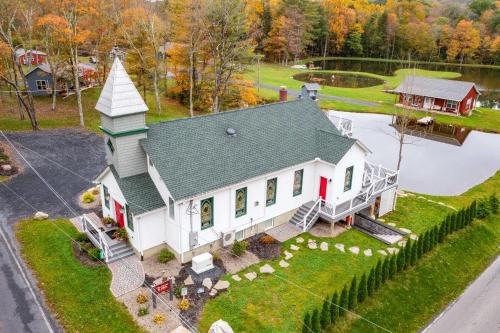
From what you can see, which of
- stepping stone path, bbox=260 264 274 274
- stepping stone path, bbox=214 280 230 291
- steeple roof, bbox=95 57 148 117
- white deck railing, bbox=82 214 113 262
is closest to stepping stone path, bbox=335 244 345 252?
stepping stone path, bbox=260 264 274 274

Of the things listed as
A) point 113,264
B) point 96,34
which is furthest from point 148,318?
point 96,34

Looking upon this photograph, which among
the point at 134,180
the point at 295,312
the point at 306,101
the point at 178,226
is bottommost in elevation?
the point at 295,312

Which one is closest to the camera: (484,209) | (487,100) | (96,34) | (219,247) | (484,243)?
(219,247)

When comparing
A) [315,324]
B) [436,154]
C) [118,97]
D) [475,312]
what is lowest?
[475,312]

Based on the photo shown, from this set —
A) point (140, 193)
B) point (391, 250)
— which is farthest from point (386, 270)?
point (140, 193)

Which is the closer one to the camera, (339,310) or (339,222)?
(339,310)

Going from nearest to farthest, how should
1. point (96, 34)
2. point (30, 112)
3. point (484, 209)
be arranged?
point (484, 209), point (30, 112), point (96, 34)

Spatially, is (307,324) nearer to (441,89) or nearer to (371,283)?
(371,283)

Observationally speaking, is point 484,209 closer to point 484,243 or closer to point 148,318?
point 484,243
